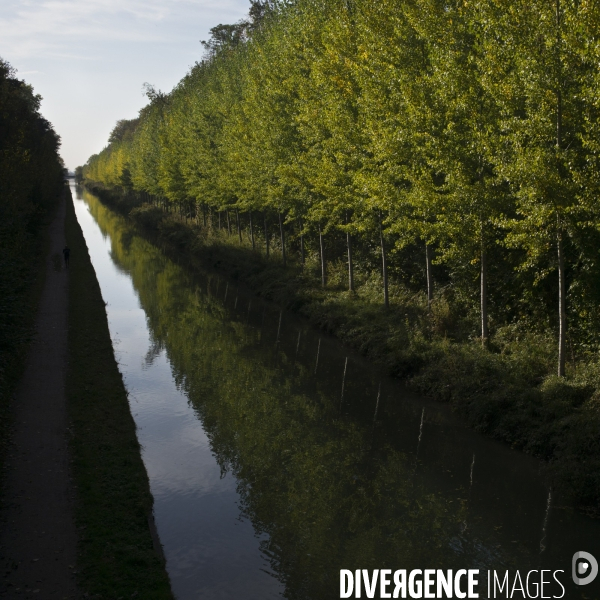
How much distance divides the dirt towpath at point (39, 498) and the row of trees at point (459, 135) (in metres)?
12.5

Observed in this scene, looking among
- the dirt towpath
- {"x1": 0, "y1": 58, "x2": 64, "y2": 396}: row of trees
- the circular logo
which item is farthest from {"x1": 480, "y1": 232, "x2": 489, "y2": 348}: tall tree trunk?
{"x1": 0, "y1": 58, "x2": 64, "y2": 396}: row of trees

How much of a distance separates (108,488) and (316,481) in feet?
16.1

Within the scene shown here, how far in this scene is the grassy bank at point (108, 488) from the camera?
415 inches

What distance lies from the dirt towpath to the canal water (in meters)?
2.10

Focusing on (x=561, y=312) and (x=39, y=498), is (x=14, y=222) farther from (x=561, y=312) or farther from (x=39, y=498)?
(x=561, y=312)

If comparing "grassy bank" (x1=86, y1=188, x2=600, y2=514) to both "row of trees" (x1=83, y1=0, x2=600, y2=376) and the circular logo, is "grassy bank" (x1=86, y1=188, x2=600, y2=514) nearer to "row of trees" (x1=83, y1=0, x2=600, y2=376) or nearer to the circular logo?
"row of trees" (x1=83, y1=0, x2=600, y2=376)

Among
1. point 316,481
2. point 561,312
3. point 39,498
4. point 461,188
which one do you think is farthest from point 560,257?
point 39,498

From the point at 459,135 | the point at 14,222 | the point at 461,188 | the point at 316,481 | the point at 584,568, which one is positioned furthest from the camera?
the point at 14,222

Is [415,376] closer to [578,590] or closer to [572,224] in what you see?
[572,224]

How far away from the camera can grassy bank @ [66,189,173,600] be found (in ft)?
34.6

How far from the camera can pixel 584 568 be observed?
38.8ft

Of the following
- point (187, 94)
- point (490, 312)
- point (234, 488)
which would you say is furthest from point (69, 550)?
point (187, 94)

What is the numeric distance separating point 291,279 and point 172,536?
25440mm

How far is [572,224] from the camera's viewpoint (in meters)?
16.0
